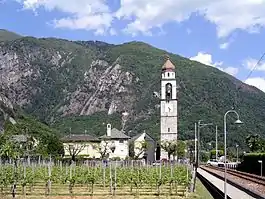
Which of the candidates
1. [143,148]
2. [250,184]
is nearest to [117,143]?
[143,148]

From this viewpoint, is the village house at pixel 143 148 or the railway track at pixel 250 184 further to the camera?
the village house at pixel 143 148

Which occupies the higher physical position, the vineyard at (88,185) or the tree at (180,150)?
the tree at (180,150)

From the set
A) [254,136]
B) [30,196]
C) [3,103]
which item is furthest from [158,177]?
[3,103]

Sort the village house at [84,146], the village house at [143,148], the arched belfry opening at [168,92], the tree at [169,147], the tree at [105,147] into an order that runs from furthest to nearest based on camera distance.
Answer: the village house at [143,148], the village house at [84,146], the tree at [105,147], the arched belfry opening at [168,92], the tree at [169,147]

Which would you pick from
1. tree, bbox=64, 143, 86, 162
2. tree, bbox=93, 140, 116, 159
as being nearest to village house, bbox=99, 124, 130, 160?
tree, bbox=93, 140, 116, 159

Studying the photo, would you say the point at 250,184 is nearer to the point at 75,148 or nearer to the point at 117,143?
the point at 75,148

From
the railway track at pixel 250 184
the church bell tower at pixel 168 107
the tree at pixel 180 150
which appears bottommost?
the railway track at pixel 250 184

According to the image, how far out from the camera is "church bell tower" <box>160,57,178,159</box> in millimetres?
117062

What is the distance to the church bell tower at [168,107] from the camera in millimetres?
117062

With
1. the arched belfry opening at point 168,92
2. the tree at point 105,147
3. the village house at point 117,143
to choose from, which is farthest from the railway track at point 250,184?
the village house at point 117,143

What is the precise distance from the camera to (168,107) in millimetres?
117375

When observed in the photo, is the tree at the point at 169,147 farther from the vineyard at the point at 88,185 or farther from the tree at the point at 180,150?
the vineyard at the point at 88,185

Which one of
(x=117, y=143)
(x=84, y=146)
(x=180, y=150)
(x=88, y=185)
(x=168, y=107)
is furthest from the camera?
(x=117, y=143)

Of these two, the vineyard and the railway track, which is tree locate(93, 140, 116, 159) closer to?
the railway track
